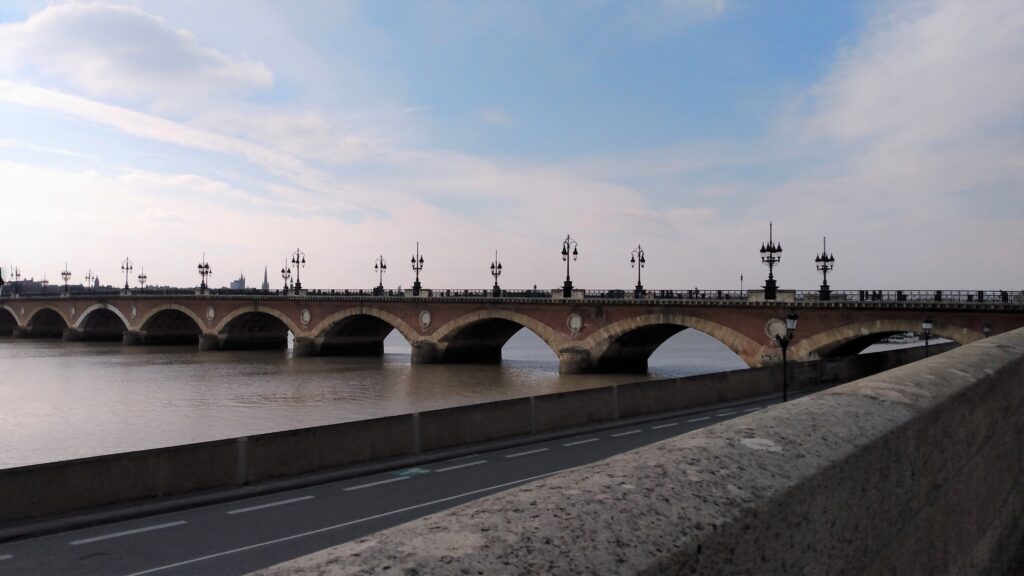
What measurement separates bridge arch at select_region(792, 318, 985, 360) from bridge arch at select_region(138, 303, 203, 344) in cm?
7447

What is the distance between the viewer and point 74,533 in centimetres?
1239

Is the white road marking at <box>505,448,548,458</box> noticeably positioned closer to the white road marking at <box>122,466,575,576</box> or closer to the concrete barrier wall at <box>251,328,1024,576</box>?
the white road marking at <box>122,466,575,576</box>

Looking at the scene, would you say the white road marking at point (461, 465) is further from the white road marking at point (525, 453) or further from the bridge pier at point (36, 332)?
the bridge pier at point (36, 332)

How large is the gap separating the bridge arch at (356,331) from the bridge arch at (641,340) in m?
19.2

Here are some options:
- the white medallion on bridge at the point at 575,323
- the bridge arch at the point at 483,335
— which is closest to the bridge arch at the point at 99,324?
the bridge arch at the point at 483,335

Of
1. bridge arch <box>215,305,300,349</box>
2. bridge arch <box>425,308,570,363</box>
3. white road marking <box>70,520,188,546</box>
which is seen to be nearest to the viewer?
white road marking <box>70,520,188,546</box>

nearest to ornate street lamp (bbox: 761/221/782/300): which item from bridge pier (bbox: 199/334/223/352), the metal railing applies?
the metal railing

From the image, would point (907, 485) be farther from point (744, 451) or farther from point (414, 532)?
point (414, 532)

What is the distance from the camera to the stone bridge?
42938 millimetres

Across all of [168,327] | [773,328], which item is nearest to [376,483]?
[773,328]

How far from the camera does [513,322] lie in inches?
2707

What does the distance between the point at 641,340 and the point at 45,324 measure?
10423cm

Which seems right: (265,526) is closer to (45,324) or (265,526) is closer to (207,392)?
(207,392)

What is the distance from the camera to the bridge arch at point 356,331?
71.1m
